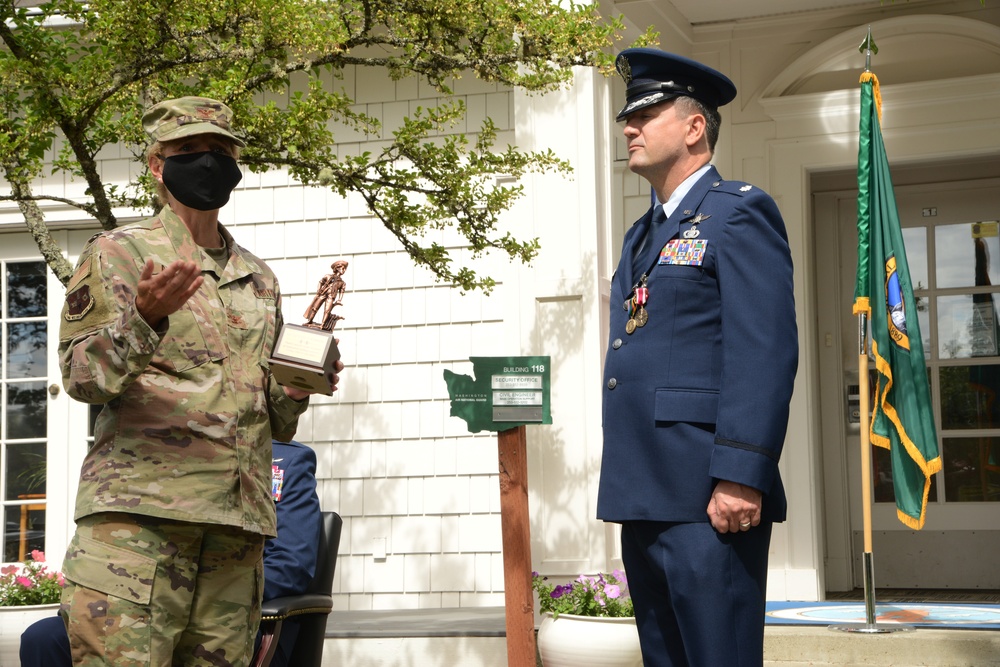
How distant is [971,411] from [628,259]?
514cm

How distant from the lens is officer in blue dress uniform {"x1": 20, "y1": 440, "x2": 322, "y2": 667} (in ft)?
12.1

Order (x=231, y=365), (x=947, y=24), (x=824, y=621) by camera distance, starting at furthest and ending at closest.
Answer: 1. (x=947, y=24)
2. (x=824, y=621)
3. (x=231, y=365)

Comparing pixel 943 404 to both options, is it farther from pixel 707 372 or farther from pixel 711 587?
pixel 711 587

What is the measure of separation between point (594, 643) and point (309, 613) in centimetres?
145

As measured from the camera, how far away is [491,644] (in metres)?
5.45

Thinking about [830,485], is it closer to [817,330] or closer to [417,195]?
[817,330]

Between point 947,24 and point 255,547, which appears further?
point 947,24

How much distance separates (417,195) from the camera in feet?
22.9

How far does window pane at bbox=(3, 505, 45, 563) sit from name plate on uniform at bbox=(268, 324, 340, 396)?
18.7 feet

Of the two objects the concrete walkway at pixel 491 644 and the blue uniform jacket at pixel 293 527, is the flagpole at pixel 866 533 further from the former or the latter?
the blue uniform jacket at pixel 293 527

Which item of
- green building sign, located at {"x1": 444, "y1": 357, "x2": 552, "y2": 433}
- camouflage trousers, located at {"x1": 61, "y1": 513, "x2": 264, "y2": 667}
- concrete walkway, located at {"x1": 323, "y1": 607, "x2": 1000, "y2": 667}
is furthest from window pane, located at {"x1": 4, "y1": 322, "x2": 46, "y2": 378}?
camouflage trousers, located at {"x1": 61, "y1": 513, "x2": 264, "y2": 667}

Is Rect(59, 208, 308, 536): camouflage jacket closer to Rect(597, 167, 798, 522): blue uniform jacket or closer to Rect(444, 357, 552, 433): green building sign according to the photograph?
Rect(597, 167, 798, 522): blue uniform jacket

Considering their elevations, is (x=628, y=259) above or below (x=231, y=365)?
above

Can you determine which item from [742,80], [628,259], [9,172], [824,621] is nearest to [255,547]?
[628,259]
